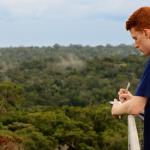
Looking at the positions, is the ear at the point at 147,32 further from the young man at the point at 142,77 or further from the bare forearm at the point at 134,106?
the bare forearm at the point at 134,106

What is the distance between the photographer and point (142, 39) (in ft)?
7.07

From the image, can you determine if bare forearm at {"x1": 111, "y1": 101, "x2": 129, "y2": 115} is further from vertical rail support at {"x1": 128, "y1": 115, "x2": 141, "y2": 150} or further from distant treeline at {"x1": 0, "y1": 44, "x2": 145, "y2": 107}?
distant treeline at {"x1": 0, "y1": 44, "x2": 145, "y2": 107}

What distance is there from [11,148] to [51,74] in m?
39.1

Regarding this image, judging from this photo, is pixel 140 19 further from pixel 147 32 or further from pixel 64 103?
pixel 64 103

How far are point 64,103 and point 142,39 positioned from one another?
43765 millimetres

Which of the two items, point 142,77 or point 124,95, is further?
point 124,95

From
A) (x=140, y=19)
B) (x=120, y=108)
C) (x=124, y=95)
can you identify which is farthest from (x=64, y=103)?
(x=140, y=19)

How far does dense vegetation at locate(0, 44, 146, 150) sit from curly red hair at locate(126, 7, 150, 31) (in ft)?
59.6

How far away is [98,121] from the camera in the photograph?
97.0 ft

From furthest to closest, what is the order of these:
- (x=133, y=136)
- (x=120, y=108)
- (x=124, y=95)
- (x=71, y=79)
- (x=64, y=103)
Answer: (x=71, y=79) → (x=64, y=103) → (x=124, y=95) → (x=120, y=108) → (x=133, y=136)

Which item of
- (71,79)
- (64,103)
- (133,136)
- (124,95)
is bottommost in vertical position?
(64,103)

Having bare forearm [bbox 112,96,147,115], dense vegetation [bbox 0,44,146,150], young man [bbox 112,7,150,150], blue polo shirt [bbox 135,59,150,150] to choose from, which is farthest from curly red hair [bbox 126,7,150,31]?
dense vegetation [bbox 0,44,146,150]

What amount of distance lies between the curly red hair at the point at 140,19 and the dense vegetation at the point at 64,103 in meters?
18.2

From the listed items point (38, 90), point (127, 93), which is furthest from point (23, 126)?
point (127, 93)
